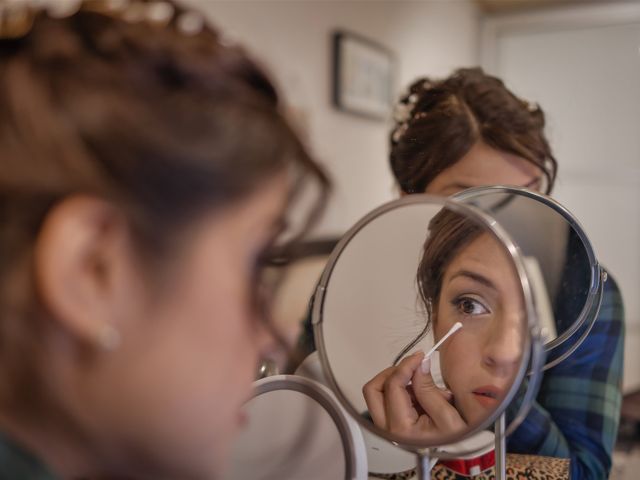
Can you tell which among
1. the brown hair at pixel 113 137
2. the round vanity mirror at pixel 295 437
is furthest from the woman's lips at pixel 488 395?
the brown hair at pixel 113 137

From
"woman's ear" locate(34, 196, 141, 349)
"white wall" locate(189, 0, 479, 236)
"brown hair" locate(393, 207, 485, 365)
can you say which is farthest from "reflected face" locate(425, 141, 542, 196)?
"white wall" locate(189, 0, 479, 236)

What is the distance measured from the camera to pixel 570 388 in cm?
71

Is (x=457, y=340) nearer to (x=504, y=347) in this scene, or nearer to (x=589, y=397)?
(x=504, y=347)

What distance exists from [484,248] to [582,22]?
9.17 feet

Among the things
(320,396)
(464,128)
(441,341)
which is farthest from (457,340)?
(464,128)

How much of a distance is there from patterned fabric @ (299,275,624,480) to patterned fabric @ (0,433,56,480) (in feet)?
1.47

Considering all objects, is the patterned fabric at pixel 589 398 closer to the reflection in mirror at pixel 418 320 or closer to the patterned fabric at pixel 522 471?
the patterned fabric at pixel 522 471

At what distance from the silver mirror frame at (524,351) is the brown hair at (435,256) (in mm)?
38

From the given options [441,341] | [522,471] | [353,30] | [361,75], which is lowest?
[522,471]

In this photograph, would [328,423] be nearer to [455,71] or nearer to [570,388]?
[570,388]

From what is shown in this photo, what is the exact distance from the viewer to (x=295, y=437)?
55 centimetres

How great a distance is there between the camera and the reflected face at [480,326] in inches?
17.5

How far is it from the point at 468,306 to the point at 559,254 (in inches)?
11.7

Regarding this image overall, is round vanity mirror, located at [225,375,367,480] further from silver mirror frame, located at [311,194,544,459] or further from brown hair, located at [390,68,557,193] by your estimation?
brown hair, located at [390,68,557,193]
